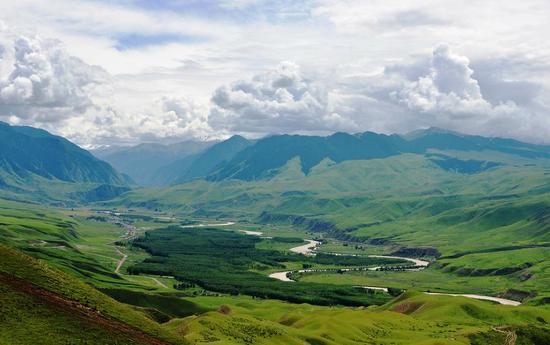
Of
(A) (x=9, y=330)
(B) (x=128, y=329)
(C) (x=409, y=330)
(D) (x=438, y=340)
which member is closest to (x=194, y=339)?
(B) (x=128, y=329)

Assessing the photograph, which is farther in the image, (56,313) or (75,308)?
(75,308)

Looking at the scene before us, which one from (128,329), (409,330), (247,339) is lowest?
(409,330)

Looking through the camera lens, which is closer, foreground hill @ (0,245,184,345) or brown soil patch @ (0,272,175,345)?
foreground hill @ (0,245,184,345)

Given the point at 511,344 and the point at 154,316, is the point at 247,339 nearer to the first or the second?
the point at 154,316

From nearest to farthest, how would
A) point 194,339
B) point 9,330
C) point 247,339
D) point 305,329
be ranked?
point 9,330
point 194,339
point 247,339
point 305,329

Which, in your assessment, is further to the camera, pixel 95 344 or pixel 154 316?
pixel 154 316

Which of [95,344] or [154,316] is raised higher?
[95,344]

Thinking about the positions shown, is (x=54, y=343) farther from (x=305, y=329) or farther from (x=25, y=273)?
(x=305, y=329)

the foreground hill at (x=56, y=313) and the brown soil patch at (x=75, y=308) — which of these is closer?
the foreground hill at (x=56, y=313)

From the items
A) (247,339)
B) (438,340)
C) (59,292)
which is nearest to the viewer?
(59,292)

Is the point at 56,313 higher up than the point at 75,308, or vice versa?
the point at 56,313
